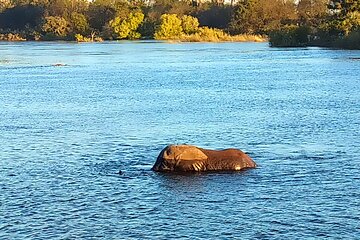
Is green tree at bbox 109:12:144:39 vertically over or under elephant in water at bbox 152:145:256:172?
under

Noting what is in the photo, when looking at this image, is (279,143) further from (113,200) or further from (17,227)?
(17,227)

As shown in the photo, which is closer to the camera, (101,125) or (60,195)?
(60,195)

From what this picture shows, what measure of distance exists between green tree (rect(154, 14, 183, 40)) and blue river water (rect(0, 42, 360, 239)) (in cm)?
8911

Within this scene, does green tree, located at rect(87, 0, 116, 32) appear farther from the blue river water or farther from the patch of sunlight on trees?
the blue river water

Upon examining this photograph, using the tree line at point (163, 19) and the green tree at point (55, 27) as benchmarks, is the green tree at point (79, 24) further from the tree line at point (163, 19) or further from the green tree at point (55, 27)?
the green tree at point (55, 27)

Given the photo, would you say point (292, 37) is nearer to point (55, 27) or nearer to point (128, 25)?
point (128, 25)

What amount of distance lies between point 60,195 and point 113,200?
54.6 inches

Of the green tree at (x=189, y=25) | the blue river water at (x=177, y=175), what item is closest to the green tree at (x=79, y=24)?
the green tree at (x=189, y=25)

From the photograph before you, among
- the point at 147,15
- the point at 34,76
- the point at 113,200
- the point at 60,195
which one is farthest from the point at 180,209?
the point at 147,15

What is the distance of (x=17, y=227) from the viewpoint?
47.8 ft

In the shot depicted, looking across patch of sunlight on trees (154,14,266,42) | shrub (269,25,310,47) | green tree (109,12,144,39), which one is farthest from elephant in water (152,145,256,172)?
green tree (109,12,144,39)

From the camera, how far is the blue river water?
14.7 metres

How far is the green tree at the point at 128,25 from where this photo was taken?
139 metres

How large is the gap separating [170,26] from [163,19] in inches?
71.4
